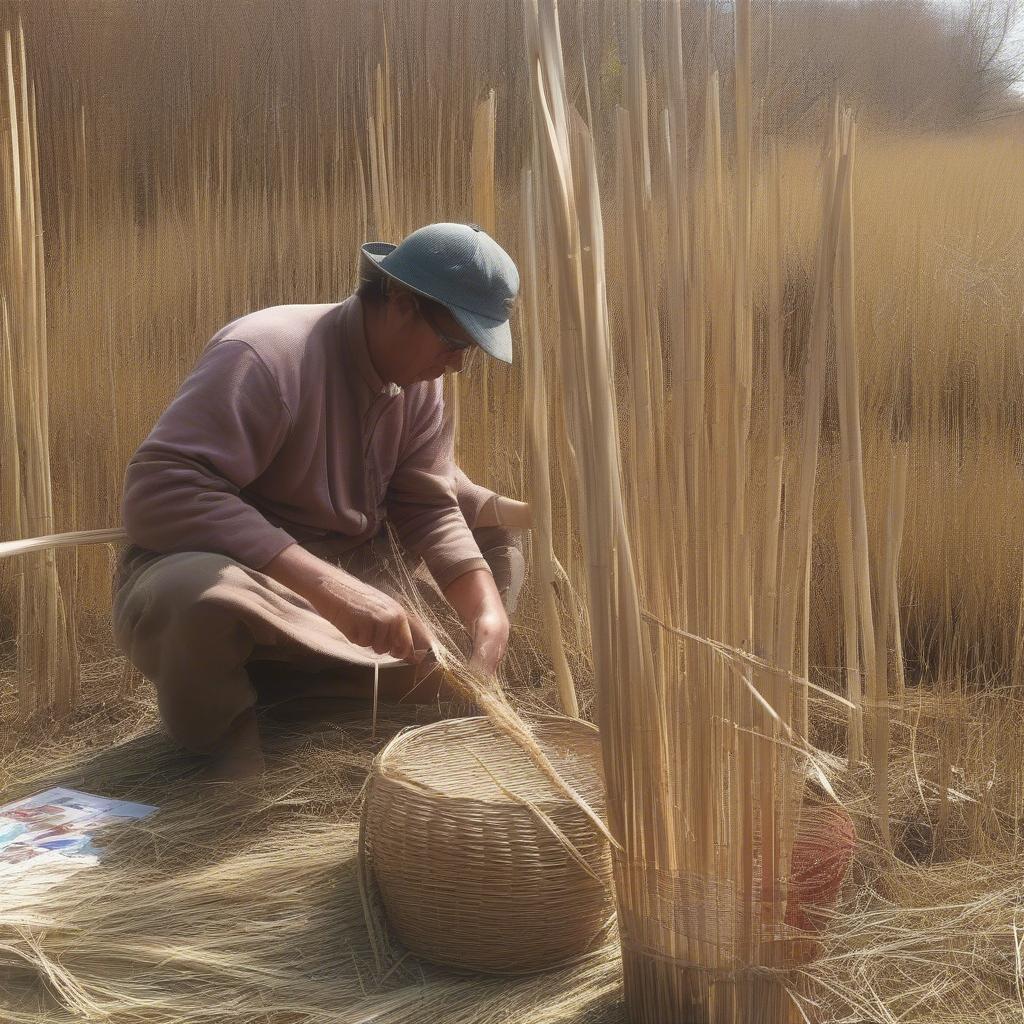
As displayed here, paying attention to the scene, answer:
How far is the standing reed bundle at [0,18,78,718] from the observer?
2227 mm

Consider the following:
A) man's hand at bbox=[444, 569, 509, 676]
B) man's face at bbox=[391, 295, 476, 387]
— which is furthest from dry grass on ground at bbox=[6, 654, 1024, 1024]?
man's face at bbox=[391, 295, 476, 387]

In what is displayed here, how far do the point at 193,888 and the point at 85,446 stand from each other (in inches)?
54.4

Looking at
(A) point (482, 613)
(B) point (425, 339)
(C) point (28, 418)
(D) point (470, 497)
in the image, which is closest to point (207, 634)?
(A) point (482, 613)

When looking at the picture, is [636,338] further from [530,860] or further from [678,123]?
[530,860]

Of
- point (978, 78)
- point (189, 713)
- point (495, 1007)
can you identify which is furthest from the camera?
point (978, 78)

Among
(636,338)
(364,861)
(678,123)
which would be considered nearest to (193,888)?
(364,861)

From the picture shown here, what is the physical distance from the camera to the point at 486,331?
5.74 ft

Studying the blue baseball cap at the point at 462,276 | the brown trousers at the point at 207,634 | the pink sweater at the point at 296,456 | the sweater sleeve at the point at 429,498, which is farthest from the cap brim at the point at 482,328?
the brown trousers at the point at 207,634

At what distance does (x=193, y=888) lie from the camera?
1.57 meters

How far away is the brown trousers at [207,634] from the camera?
1.74 meters

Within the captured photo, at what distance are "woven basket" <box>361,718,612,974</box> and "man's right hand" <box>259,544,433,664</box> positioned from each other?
240 mm

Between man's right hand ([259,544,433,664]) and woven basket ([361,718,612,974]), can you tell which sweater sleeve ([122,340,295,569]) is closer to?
man's right hand ([259,544,433,664])

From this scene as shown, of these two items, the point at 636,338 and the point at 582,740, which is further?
the point at 582,740

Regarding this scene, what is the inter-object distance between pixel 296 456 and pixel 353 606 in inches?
14.5
